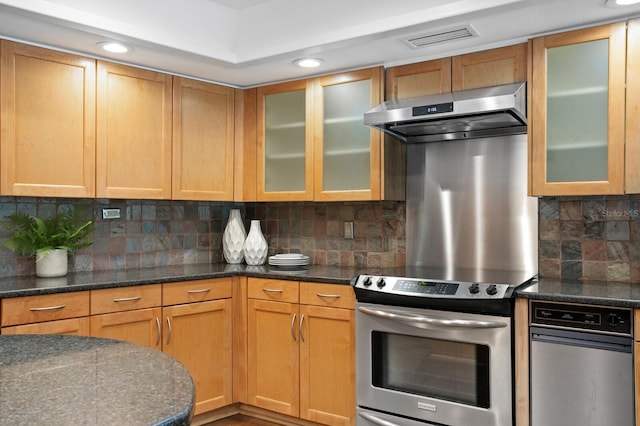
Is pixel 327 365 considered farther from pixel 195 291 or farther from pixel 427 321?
pixel 195 291

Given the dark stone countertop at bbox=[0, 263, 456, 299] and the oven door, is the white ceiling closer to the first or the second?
the dark stone countertop at bbox=[0, 263, 456, 299]

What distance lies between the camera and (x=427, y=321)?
266 centimetres

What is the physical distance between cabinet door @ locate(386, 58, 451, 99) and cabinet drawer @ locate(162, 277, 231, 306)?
1.53 meters

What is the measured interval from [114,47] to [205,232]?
4.91 ft

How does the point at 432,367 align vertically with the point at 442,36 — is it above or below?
below

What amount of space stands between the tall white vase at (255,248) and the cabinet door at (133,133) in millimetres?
661

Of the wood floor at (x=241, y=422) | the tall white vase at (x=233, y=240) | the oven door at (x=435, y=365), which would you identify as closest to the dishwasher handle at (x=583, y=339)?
the oven door at (x=435, y=365)

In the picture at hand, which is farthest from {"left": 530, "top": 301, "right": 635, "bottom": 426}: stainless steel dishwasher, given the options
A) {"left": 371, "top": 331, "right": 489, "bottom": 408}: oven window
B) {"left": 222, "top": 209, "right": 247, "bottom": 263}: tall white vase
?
{"left": 222, "top": 209, "right": 247, "bottom": 263}: tall white vase

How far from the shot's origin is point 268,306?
3.32m

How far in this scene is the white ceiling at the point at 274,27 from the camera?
255cm

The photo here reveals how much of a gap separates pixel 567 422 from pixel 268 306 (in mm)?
1706

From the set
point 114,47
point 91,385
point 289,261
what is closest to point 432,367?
point 289,261

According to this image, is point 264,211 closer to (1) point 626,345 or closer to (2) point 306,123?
(2) point 306,123

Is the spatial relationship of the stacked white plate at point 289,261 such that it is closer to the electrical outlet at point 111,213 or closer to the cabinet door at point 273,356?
the cabinet door at point 273,356
